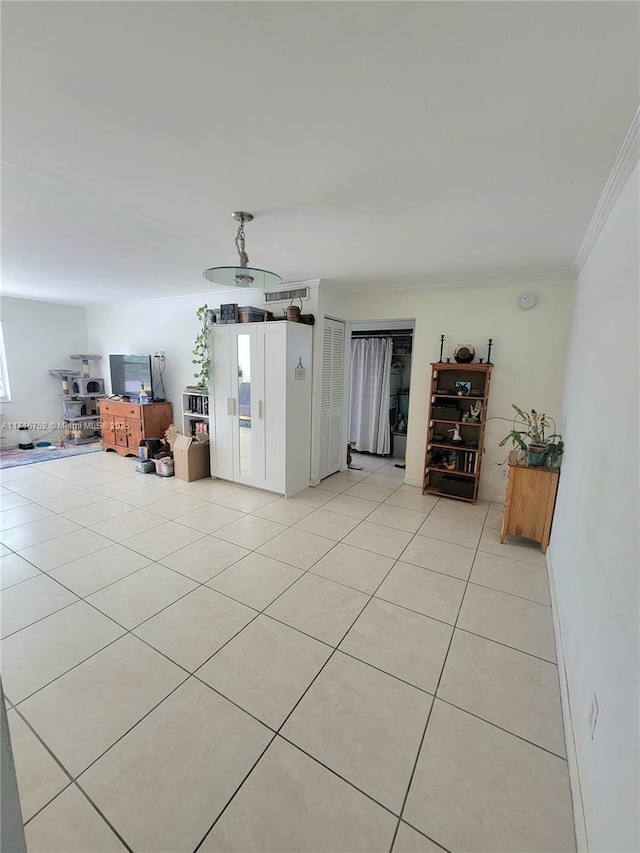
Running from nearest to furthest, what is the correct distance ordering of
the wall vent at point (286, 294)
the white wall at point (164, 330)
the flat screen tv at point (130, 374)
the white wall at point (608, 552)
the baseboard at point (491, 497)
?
1. the white wall at point (608, 552)
2. the baseboard at point (491, 497)
3. the wall vent at point (286, 294)
4. the white wall at point (164, 330)
5. the flat screen tv at point (130, 374)

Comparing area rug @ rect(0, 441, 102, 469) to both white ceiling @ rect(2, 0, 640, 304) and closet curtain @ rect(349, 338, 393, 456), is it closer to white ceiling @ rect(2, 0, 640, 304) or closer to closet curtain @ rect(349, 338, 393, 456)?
white ceiling @ rect(2, 0, 640, 304)

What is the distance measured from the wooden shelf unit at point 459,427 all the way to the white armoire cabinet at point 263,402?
147 cm

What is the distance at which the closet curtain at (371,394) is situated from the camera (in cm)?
562

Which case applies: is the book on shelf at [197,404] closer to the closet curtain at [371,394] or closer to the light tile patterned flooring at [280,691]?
the light tile patterned flooring at [280,691]

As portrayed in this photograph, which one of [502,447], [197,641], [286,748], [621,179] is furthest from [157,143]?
[502,447]

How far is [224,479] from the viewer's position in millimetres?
4438

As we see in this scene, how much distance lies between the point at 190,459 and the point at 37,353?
409cm

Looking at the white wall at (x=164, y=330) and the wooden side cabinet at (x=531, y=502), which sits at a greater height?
the white wall at (x=164, y=330)

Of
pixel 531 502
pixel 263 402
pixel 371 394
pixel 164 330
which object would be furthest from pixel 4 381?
pixel 531 502

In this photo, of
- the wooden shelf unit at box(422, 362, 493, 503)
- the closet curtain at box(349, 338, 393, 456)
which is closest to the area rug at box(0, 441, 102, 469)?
the closet curtain at box(349, 338, 393, 456)

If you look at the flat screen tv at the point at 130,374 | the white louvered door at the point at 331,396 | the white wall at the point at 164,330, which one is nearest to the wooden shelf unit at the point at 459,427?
the white louvered door at the point at 331,396

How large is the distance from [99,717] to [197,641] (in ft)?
1.63

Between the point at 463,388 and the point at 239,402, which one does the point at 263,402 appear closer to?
the point at 239,402

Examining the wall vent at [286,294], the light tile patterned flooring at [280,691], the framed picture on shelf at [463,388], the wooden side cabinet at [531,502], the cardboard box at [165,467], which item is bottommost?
the light tile patterned flooring at [280,691]
